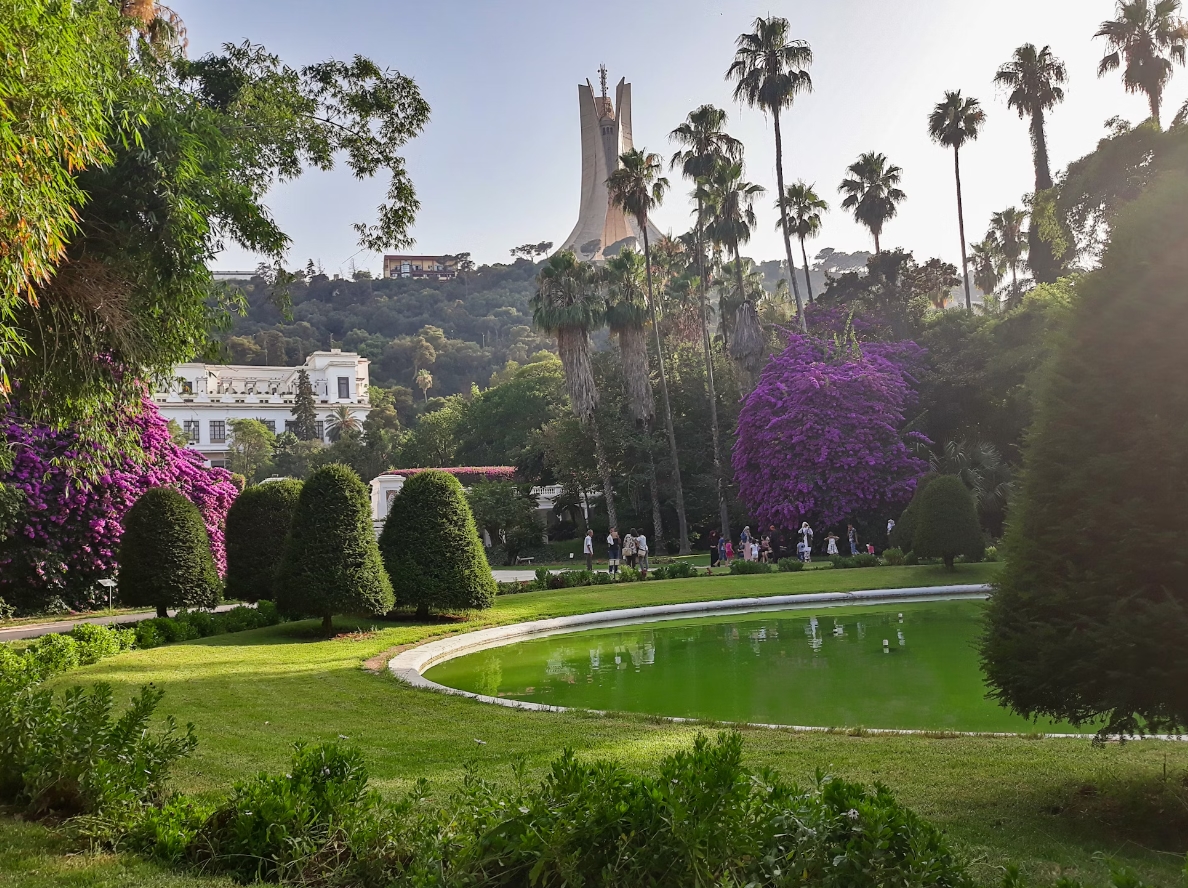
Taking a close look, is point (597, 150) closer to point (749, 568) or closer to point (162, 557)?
point (749, 568)

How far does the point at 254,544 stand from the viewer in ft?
64.5

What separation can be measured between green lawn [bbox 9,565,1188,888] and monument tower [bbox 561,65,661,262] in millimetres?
97782

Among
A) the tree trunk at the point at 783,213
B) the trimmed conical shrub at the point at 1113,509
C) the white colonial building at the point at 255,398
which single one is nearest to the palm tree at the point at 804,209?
the tree trunk at the point at 783,213

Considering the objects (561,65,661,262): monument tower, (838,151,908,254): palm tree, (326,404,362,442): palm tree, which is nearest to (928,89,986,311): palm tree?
(838,151,908,254): palm tree

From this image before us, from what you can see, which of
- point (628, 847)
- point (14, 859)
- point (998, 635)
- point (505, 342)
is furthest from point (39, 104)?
point (505, 342)

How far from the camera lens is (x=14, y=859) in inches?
167

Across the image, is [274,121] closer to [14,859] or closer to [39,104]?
[39,104]

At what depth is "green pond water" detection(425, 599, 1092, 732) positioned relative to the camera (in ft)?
31.2

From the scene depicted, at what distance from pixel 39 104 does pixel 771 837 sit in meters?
5.14

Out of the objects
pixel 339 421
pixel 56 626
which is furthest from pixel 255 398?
pixel 56 626

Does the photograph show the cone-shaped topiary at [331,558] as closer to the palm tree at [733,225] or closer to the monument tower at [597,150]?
the palm tree at [733,225]

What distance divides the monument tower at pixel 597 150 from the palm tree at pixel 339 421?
33.5 m

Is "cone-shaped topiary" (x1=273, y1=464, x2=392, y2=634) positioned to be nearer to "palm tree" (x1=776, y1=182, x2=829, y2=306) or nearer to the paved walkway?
the paved walkway

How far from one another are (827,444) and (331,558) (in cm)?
1881
